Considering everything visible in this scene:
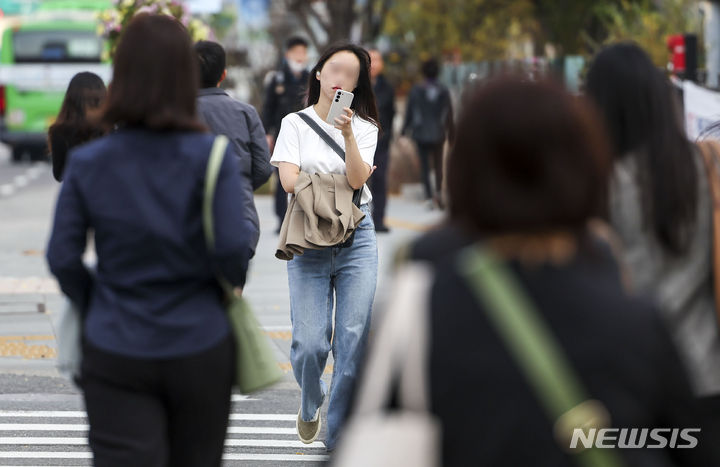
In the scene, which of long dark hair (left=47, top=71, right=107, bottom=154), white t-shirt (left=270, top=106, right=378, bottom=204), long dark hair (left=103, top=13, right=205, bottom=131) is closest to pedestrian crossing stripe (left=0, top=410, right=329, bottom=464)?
white t-shirt (left=270, top=106, right=378, bottom=204)

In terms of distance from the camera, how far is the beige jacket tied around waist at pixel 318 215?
571 cm

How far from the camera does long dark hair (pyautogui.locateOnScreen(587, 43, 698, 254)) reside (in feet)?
11.5

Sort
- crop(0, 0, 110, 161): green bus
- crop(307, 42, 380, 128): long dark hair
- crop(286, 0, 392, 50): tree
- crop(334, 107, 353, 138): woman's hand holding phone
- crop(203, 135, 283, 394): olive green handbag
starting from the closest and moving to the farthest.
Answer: crop(203, 135, 283, 394): olive green handbag
crop(334, 107, 353, 138): woman's hand holding phone
crop(307, 42, 380, 128): long dark hair
crop(286, 0, 392, 50): tree
crop(0, 0, 110, 161): green bus

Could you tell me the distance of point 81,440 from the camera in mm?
6492

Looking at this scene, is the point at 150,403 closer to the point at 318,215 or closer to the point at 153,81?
the point at 153,81

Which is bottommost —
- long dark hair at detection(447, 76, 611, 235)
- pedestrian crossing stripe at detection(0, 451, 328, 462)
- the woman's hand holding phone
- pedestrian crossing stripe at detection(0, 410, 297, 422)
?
pedestrian crossing stripe at detection(0, 410, 297, 422)

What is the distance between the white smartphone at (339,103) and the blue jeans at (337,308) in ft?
1.71

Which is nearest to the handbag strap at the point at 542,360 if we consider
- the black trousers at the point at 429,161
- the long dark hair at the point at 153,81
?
the long dark hair at the point at 153,81

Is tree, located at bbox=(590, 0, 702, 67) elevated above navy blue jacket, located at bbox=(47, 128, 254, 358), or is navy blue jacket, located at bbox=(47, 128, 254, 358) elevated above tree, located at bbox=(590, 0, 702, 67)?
navy blue jacket, located at bbox=(47, 128, 254, 358)

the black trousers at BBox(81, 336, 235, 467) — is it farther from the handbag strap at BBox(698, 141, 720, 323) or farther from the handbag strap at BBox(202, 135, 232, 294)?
the handbag strap at BBox(698, 141, 720, 323)

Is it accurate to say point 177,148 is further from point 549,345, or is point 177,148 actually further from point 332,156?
point 332,156

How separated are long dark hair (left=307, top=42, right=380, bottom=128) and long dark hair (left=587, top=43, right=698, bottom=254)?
2.47m

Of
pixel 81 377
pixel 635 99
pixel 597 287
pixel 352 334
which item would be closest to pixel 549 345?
pixel 597 287

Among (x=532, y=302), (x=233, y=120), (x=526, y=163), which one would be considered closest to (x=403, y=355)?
(x=532, y=302)
